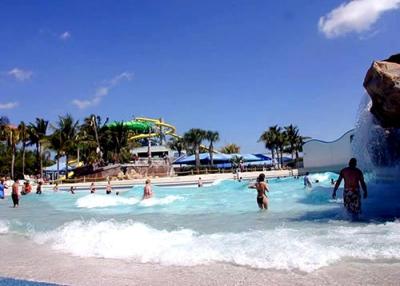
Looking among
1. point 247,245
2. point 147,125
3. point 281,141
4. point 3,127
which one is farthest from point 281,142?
point 247,245

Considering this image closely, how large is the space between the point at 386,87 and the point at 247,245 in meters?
5.16

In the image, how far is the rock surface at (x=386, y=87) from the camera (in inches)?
358

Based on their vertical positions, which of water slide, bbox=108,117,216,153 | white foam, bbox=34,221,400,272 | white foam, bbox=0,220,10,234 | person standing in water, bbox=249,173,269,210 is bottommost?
white foam, bbox=0,220,10,234

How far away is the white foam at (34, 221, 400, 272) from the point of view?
529 centimetres

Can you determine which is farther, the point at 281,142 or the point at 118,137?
the point at 281,142

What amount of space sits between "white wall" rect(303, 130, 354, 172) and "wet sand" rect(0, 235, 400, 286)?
3245 cm

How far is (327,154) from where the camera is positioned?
40.3m

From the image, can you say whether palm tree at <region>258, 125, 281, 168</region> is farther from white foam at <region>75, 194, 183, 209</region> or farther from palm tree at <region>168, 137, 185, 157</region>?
white foam at <region>75, 194, 183, 209</region>

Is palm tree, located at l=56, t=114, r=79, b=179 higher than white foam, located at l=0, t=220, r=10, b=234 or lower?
A: higher

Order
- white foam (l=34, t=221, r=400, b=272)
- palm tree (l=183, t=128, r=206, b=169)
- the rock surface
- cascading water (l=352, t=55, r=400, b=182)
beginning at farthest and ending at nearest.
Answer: palm tree (l=183, t=128, r=206, b=169) < cascading water (l=352, t=55, r=400, b=182) < the rock surface < white foam (l=34, t=221, r=400, b=272)

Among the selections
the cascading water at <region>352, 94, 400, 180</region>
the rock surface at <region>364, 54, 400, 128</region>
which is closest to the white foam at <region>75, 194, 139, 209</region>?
the cascading water at <region>352, 94, 400, 180</region>

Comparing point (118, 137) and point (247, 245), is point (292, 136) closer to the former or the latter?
point (118, 137)

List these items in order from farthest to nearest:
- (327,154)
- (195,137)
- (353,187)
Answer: (195,137) → (327,154) → (353,187)

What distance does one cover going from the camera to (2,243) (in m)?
8.12
